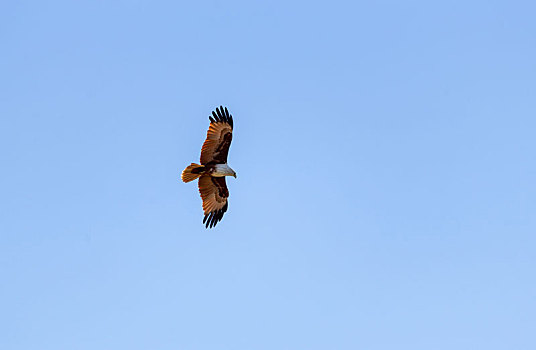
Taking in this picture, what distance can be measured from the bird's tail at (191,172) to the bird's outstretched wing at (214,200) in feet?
5.69

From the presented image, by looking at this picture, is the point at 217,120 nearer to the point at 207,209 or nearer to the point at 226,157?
the point at 226,157

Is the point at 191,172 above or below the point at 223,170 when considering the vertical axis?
below

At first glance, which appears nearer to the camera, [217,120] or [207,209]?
[217,120]

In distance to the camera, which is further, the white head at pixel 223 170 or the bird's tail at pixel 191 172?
the white head at pixel 223 170

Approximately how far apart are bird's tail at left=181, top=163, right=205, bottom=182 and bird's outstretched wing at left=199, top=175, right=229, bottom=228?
1.73 meters

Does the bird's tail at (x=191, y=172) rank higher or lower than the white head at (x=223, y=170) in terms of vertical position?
lower

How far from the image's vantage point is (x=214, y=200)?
101 feet

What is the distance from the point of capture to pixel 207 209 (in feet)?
101

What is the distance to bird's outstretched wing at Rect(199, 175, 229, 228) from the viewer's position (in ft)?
99.8

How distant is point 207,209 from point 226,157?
8.97ft

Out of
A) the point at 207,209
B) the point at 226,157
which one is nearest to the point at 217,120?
the point at 226,157

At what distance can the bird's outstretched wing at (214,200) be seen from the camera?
99.8 ft

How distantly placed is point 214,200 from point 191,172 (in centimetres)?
273

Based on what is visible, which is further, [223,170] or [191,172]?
[223,170]
